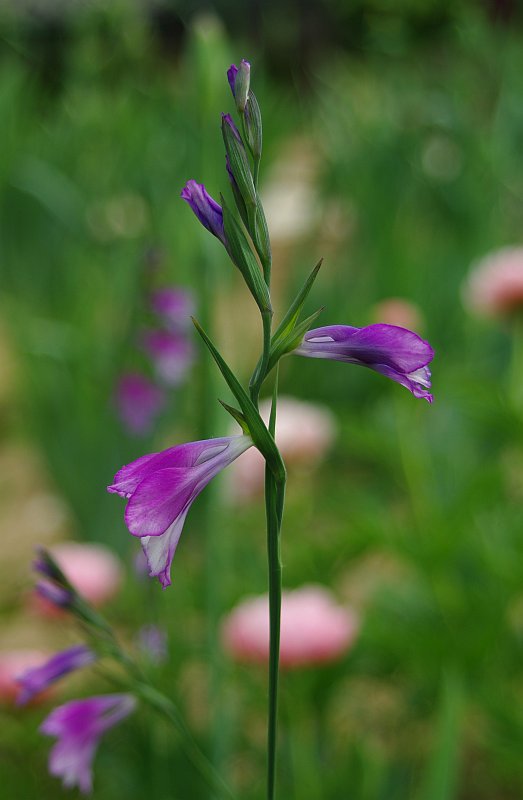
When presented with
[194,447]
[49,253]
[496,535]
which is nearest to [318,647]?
[496,535]

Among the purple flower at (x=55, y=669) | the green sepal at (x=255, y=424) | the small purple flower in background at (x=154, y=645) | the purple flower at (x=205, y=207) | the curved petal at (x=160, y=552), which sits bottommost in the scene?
the small purple flower in background at (x=154, y=645)

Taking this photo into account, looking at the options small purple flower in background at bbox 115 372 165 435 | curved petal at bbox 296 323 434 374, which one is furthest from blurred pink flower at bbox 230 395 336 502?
curved petal at bbox 296 323 434 374

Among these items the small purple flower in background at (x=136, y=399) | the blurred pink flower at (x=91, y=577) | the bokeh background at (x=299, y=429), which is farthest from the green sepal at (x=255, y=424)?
the small purple flower in background at (x=136, y=399)

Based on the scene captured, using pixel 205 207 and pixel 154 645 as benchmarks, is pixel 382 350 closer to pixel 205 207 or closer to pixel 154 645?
pixel 205 207

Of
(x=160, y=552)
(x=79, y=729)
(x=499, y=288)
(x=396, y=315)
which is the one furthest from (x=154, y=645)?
(x=499, y=288)

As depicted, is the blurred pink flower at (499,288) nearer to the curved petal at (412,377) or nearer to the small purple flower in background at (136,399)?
the small purple flower in background at (136,399)

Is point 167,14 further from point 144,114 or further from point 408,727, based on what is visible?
point 408,727
